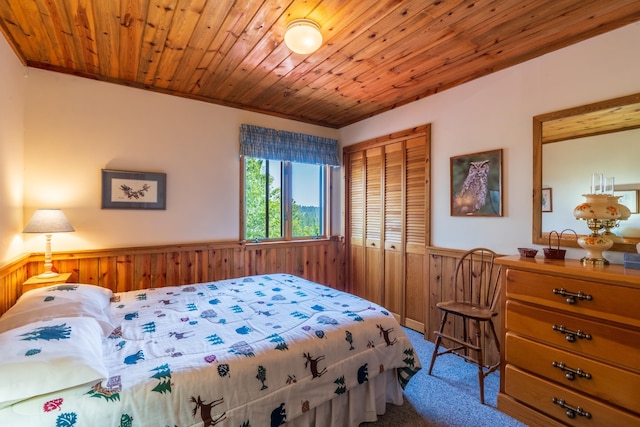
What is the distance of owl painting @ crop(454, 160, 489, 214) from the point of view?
2633mm

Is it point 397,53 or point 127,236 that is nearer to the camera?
point 397,53

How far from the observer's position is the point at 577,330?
1686mm

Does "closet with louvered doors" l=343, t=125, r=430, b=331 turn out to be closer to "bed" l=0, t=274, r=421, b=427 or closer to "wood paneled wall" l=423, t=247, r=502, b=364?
"wood paneled wall" l=423, t=247, r=502, b=364

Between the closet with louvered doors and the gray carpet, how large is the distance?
2.49 feet

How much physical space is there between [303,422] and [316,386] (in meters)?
0.20

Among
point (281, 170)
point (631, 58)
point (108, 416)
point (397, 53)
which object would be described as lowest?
Result: point (108, 416)

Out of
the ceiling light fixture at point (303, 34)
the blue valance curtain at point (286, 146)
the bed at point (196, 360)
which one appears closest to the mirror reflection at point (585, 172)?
the bed at point (196, 360)

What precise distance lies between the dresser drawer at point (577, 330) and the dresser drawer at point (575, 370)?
0.13ft

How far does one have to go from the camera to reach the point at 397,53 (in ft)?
7.60

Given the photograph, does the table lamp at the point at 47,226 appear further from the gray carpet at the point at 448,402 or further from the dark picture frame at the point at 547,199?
the dark picture frame at the point at 547,199

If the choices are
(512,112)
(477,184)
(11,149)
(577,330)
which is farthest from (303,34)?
(577,330)

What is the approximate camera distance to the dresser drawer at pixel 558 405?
1.55 m

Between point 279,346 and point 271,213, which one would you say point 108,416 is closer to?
point 279,346

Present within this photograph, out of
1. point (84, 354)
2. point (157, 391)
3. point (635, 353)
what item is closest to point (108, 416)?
point (157, 391)
